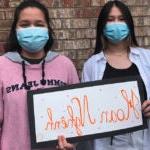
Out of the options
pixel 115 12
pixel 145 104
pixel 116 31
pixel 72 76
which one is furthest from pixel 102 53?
pixel 145 104

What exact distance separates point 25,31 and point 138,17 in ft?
6.02

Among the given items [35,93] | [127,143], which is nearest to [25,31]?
[35,93]

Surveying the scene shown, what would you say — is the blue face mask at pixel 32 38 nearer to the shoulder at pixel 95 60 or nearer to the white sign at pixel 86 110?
the white sign at pixel 86 110

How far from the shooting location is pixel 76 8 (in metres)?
4.88

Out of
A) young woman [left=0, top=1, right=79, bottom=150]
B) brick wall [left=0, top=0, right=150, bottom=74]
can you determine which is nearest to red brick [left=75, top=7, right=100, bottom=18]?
brick wall [left=0, top=0, right=150, bottom=74]

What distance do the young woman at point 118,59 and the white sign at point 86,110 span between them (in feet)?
0.62

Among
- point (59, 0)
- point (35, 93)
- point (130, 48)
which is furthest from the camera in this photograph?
point (59, 0)

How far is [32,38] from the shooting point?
134 inches

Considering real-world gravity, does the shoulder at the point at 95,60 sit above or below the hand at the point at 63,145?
above

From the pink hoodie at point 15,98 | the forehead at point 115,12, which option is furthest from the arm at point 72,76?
the forehead at point 115,12

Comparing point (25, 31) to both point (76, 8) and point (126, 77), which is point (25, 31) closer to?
point (126, 77)

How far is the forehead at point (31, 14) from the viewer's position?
3451 mm

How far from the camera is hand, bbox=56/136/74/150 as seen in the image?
3.21m

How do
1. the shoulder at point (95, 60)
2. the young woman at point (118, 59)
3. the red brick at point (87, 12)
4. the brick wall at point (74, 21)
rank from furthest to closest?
the red brick at point (87, 12) → the brick wall at point (74, 21) → the shoulder at point (95, 60) → the young woman at point (118, 59)
